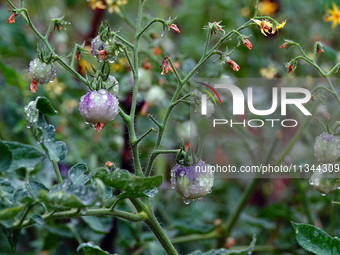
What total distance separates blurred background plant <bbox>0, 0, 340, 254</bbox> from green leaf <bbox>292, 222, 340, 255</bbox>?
0.89ft

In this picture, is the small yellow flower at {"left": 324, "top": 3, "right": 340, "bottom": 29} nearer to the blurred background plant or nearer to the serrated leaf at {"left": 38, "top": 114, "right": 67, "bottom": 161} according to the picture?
the blurred background plant

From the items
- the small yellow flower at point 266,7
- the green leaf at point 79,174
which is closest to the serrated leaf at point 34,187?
the green leaf at point 79,174

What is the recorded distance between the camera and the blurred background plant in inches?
31.2

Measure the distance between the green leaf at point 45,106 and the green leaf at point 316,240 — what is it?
0.88 ft

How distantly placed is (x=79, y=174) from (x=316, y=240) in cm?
24

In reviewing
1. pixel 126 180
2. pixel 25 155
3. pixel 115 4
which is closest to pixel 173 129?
pixel 115 4

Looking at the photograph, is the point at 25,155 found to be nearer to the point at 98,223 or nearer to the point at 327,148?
the point at 98,223

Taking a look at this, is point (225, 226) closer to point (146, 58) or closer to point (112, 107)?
point (146, 58)

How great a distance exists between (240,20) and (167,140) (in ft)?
1.38

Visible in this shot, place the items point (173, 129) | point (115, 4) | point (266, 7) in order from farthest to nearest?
point (266, 7) < point (173, 129) < point (115, 4)

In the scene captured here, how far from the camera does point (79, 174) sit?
49cm

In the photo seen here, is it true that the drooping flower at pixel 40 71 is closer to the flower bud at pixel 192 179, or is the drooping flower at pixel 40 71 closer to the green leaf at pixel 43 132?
the green leaf at pixel 43 132

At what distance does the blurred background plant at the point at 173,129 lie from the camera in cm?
79

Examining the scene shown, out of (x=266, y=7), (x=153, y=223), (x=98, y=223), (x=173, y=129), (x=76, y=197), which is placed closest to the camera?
(x=76, y=197)
